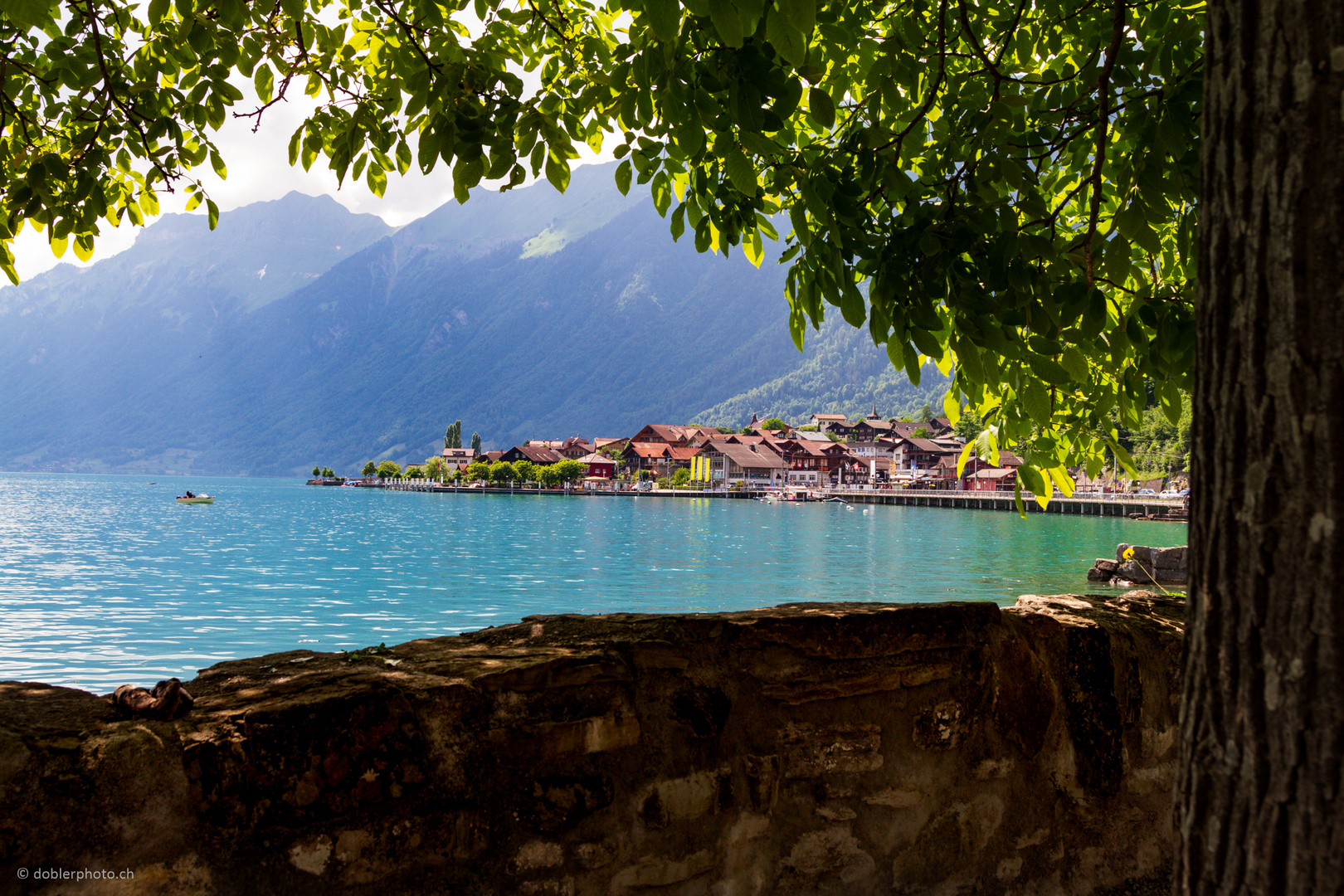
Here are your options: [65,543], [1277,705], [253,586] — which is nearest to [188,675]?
[253,586]

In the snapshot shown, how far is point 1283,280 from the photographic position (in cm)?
105

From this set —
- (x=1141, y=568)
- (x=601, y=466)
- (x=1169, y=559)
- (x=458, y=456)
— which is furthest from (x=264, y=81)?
(x=458, y=456)

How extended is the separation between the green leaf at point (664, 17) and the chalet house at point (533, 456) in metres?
125

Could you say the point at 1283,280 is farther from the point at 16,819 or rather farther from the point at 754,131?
the point at 16,819

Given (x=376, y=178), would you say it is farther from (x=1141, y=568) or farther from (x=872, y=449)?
(x=872, y=449)

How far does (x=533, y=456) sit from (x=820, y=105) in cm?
12800

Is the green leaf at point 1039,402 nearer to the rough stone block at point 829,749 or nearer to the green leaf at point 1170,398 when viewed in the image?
the green leaf at point 1170,398

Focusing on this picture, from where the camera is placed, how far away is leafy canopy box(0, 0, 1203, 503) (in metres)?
2.10

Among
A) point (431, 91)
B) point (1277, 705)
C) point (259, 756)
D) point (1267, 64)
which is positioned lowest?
point (259, 756)

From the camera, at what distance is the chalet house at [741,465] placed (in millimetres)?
118438

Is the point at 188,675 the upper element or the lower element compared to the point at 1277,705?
lower

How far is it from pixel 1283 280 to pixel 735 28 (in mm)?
940

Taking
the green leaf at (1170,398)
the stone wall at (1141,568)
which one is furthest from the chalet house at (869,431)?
the green leaf at (1170,398)

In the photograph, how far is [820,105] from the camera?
6.17ft
